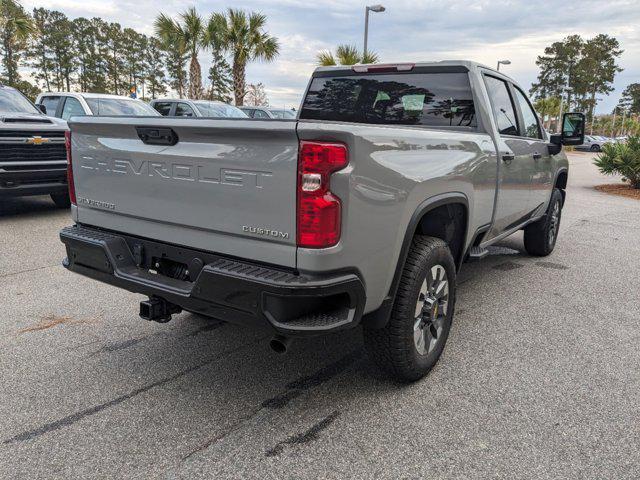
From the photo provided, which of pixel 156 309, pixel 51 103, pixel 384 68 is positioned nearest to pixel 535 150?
pixel 384 68

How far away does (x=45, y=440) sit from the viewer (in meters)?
2.45

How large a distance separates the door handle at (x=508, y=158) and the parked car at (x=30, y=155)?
246 inches

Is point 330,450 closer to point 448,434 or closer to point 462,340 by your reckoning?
point 448,434

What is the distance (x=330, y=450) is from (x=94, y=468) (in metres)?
1.04

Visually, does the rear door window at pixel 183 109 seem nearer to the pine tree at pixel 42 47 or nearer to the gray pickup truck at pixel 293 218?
the gray pickup truck at pixel 293 218

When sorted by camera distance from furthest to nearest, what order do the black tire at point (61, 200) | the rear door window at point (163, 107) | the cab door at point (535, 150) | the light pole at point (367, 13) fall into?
the light pole at point (367, 13)
the rear door window at point (163, 107)
the black tire at point (61, 200)
the cab door at point (535, 150)

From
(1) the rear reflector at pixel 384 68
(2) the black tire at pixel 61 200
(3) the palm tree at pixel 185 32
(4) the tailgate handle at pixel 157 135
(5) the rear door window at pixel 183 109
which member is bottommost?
(2) the black tire at pixel 61 200

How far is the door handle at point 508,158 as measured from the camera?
13.0 feet

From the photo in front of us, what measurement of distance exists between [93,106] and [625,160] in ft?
44.5

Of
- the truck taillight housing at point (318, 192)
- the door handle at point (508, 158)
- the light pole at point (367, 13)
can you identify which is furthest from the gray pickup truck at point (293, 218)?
the light pole at point (367, 13)

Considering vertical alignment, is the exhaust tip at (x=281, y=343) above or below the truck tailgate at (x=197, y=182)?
below

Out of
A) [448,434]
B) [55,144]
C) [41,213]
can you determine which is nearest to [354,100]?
[448,434]

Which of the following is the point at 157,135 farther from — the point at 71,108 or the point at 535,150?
the point at 71,108

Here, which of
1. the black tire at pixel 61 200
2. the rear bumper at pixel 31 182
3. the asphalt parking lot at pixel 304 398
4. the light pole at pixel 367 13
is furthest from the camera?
the light pole at pixel 367 13
